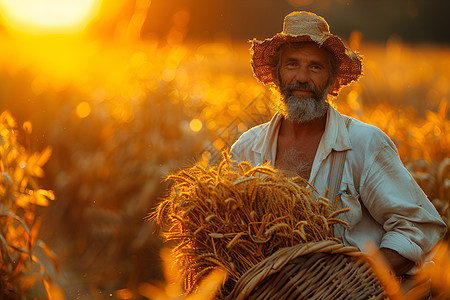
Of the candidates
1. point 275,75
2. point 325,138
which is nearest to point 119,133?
point 275,75

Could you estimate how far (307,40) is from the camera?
2984mm

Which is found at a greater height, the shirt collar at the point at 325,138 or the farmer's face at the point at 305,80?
the farmer's face at the point at 305,80

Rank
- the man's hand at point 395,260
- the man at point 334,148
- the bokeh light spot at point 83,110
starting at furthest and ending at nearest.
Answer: the bokeh light spot at point 83,110, the man at point 334,148, the man's hand at point 395,260

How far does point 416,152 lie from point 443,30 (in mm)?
26874

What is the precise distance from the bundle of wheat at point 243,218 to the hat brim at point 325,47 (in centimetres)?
112

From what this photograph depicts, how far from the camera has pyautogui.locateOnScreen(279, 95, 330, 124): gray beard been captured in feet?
9.68

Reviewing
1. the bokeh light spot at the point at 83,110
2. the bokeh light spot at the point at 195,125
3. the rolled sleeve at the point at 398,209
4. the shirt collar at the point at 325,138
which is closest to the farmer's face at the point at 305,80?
the shirt collar at the point at 325,138

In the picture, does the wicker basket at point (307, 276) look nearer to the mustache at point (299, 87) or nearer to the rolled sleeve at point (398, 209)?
the rolled sleeve at point (398, 209)

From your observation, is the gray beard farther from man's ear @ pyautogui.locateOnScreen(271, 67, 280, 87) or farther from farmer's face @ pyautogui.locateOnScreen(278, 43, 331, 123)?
man's ear @ pyautogui.locateOnScreen(271, 67, 280, 87)

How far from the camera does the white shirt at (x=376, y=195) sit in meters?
2.53

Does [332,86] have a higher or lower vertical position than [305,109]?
higher

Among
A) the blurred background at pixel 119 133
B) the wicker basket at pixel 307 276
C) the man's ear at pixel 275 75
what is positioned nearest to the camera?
the wicker basket at pixel 307 276

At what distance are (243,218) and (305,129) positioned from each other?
1218 millimetres

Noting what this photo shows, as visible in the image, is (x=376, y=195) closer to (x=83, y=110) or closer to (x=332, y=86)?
(x=332, y=86)
